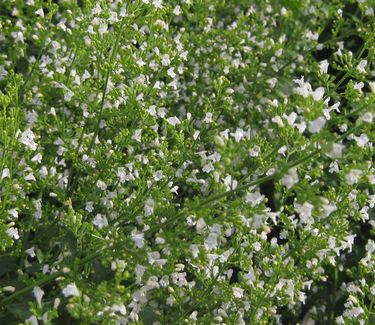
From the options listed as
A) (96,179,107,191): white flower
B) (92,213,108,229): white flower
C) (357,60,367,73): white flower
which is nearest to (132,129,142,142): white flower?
(96,179,107,191): white flower

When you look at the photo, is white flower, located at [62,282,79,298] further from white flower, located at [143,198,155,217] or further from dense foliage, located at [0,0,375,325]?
white flower, located at [143,198,155,217]

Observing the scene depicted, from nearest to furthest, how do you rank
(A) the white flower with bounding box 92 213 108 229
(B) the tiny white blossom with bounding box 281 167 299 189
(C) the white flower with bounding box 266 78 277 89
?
(B) the tiny white blossom with bounding box 281 167 299 189, (A) the white flower with bounding box 92 213 108 229, (C) the white flower with bounding box 266 78 277 89

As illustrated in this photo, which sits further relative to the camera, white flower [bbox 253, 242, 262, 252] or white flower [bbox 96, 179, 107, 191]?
white flower [bbox 96, 179, 107, 191]

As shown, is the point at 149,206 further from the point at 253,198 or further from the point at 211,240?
the point at 253,198

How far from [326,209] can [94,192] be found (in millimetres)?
1075

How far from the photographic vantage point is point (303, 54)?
163 inches

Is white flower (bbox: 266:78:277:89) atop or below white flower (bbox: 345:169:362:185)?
atop

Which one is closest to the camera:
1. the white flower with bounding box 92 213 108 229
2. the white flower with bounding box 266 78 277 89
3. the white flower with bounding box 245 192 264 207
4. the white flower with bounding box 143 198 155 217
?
the white flower with bounding box 245 192 264 207

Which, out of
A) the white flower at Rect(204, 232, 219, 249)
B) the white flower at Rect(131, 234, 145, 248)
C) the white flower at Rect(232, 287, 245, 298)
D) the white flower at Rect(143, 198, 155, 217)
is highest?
the white flower at Rect(143, 198, 155, 217)

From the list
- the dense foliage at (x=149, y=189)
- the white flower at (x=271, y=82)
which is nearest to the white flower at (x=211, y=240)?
the dense foliage at (x=149, y=189)

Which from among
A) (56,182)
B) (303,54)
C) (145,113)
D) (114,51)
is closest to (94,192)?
(56,182)

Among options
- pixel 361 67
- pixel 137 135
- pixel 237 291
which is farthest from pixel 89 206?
pixel 361 67

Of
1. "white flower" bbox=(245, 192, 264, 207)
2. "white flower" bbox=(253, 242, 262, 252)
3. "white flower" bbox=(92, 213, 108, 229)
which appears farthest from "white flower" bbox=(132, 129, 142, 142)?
"white flower" bbox=(245, 192, 264, 207)

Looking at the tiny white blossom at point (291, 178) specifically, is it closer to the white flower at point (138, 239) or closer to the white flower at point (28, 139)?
the white flower at point (138, 239)
